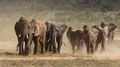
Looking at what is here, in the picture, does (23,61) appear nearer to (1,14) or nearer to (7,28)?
(7,28)

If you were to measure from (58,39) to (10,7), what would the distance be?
37.2 m

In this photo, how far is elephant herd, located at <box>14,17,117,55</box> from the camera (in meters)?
19.7

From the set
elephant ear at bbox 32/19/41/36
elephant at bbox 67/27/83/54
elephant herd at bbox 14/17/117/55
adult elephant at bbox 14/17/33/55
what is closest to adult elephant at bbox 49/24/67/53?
elephant herd at bbox 14/17/117/55

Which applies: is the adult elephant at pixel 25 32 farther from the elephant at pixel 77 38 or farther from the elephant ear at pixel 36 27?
the elephant at pixel 77 38

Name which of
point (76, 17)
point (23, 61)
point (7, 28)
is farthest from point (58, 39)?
point (76, 17)

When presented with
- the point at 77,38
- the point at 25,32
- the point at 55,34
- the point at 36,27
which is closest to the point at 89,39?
the point at 55,34

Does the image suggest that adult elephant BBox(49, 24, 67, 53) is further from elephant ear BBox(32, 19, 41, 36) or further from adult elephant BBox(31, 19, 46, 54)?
elephant ear BBox(32, 19, 41, 36)

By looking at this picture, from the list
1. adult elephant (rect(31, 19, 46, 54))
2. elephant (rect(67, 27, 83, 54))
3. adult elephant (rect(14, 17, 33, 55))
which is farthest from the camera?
elephant (rect(67, 27, 83, 54))

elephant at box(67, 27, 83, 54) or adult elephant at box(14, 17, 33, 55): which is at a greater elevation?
adult elephant at box(14, 17, 33, 55)

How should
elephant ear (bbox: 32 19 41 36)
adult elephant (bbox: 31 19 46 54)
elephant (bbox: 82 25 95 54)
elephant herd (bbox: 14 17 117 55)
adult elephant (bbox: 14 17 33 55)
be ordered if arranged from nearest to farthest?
1. adult elephant (bbox: 14 17 33 55)
2. elephant herd (bbox: 14 17 117 55)
3. elephant ear (bbox: 32 19 41 36)
4. adult elephant (bbox: 31 19 46 54)
5. elephant (bbox: 82 25 95 54)

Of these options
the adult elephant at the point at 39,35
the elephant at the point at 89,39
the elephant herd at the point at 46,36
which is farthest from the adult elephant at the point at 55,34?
the elephant at the point at 89,39

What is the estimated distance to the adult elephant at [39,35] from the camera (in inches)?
806

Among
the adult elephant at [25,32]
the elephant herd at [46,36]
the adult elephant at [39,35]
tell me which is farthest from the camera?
the adult elephant at [39,35]

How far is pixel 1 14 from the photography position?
54062 mm
